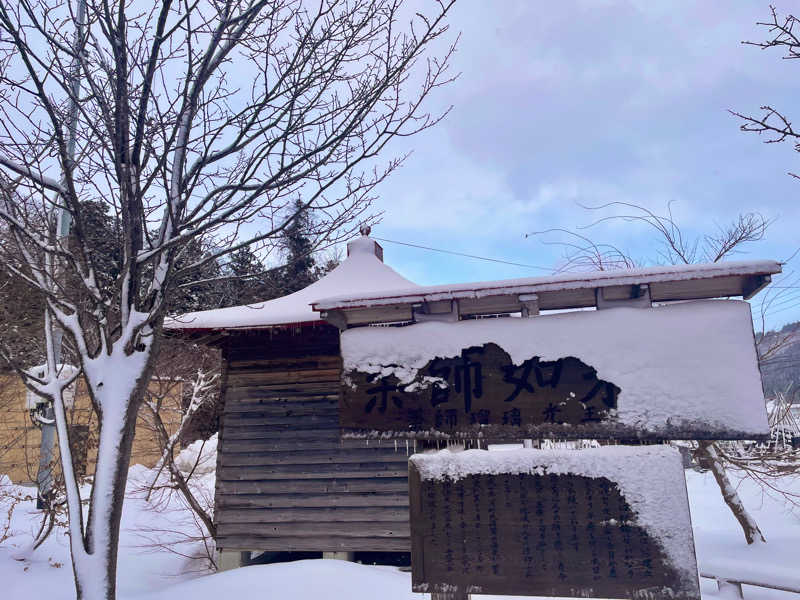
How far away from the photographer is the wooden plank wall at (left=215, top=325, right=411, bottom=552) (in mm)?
8219

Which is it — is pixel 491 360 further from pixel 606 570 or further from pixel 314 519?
pixel 314 519

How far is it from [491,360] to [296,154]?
3.14 m

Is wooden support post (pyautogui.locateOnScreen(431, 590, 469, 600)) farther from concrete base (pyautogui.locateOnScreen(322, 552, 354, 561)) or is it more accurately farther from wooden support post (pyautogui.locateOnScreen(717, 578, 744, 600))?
wooden support post (pyautogui.locateOnScreen(717, 578, 744, 600))

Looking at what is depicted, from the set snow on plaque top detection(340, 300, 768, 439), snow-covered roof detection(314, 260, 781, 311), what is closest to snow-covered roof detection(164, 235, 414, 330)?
snow-covered roof detection(314, 260, 781, 311)

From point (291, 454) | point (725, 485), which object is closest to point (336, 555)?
point (291, 454)

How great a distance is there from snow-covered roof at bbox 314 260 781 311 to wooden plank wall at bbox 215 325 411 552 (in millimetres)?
4094

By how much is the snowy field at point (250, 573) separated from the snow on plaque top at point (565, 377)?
320cm

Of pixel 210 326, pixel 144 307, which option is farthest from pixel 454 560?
pixel 210 326

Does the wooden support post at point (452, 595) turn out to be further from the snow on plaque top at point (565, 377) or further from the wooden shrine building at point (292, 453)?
the wooden shrine building at point (292, 453)

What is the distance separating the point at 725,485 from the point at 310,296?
26.3ft

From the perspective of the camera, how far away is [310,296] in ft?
31.4

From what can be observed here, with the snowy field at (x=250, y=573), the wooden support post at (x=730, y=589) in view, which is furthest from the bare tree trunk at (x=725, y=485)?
the wooden support post at (x=730, y=589)

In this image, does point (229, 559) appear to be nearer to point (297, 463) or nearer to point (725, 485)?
point (297, 463)

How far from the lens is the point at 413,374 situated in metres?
4.03
